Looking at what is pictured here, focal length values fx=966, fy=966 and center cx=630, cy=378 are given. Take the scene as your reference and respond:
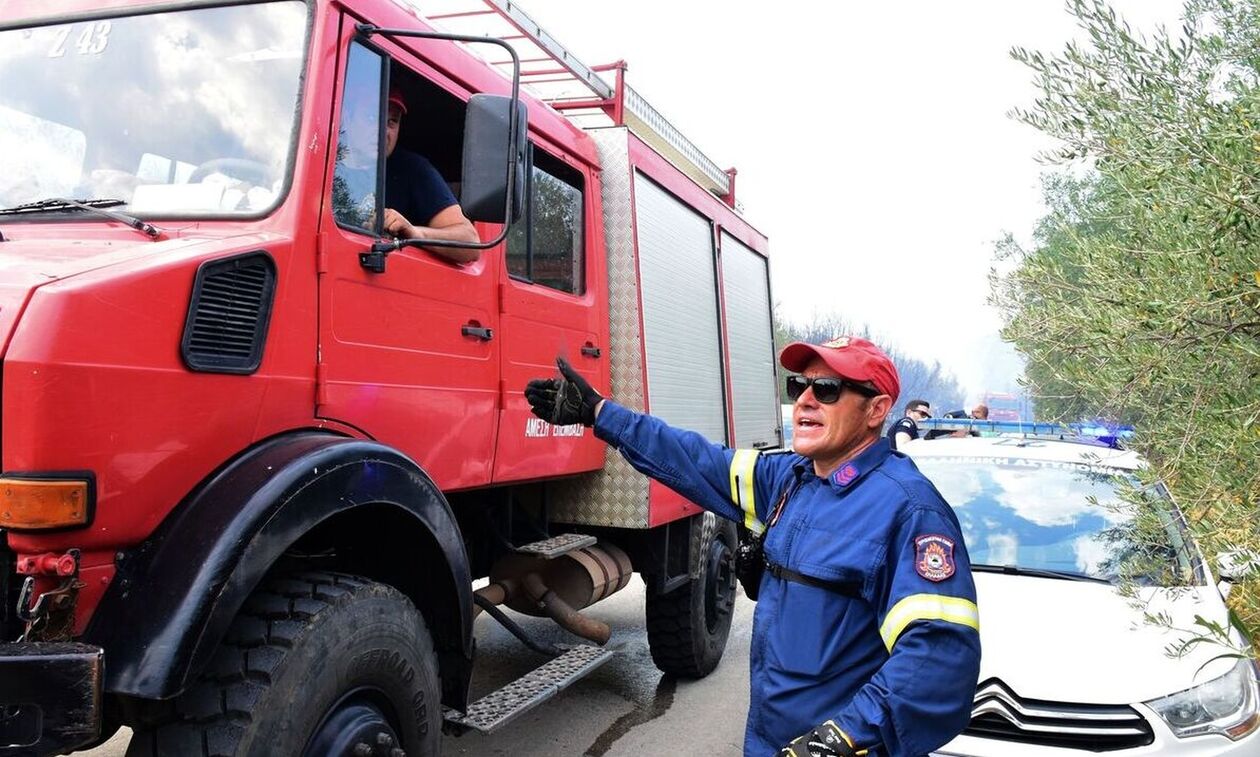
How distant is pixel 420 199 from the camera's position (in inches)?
129

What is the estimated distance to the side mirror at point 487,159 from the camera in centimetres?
276

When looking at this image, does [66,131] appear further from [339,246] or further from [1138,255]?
[1138,255]

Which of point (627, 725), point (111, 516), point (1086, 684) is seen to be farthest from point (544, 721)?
point (111, 516)

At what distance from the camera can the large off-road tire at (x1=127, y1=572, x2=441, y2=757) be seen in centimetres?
212

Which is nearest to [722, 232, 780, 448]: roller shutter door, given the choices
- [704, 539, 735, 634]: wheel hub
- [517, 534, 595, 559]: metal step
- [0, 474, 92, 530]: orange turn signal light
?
[704, 539, 735, 634]: wheel hub

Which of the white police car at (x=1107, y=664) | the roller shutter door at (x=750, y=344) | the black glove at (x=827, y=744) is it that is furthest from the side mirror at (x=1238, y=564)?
the roller shutter door at (x=750, y=344)

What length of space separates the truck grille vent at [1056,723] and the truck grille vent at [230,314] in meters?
2.66

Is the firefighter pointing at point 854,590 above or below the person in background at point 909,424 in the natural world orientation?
below

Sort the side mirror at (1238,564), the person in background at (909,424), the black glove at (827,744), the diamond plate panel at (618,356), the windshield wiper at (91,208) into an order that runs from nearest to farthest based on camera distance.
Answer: the black glove at (827,744), the side mirror at (1238,564), the windshield wiper at (91,208), the diamond plate panel at (618,356), the person in background at (909,424)

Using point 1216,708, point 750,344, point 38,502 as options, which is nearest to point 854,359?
point 38,502

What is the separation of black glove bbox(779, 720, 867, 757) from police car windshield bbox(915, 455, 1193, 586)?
69.7 inches

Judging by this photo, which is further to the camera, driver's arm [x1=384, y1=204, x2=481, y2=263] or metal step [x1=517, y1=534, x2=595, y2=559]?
metal step [x1=517, y1=534, x2=595, y2=559]

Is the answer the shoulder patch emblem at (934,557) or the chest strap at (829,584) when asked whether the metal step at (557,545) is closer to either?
the chest strap at (829,584)

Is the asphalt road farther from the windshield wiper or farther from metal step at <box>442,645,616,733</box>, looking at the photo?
the windshield wiper
